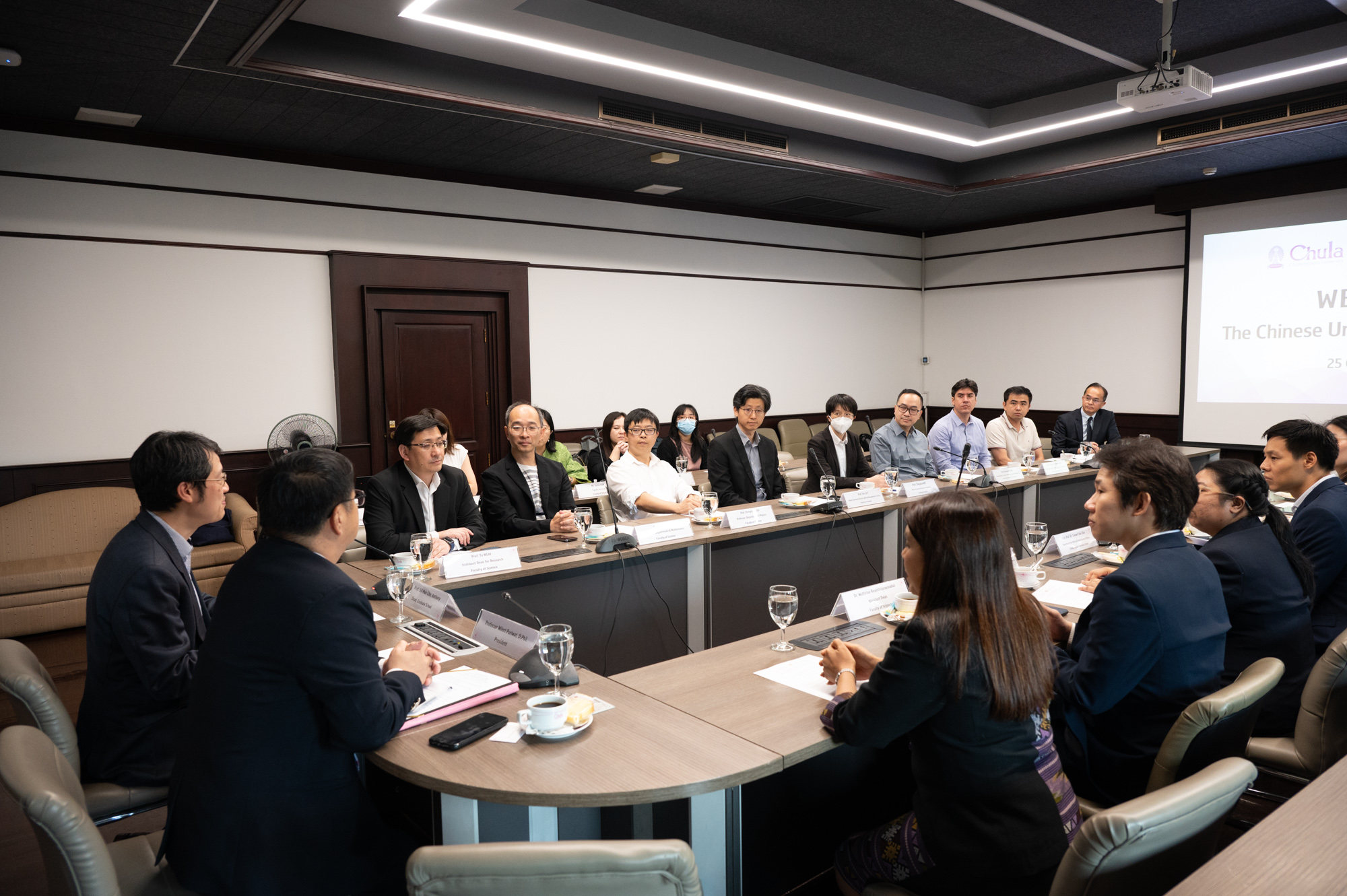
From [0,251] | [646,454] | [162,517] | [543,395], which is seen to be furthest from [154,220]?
[162,517]

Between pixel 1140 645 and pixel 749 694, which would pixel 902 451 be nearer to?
pixel 1140 645

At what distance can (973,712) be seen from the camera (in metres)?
1.39

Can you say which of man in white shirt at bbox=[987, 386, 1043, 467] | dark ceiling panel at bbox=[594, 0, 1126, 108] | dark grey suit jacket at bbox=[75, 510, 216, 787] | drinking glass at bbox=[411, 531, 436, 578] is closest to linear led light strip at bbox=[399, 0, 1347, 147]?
dark ceiling panel at bbox=[594, 0, 1126, 108]

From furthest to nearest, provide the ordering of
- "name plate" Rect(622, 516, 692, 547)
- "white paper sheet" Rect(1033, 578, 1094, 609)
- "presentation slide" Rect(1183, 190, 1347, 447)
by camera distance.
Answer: "presentation slide" Rect(1183, 190, 1347, 447)
"name plate" Rect(622, 516, 692, 547)
"white paper sheet" Rect(1033, 578, 1094, 609)

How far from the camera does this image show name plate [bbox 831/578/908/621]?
2252 mm

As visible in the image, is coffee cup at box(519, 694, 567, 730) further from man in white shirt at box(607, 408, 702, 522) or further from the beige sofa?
the beige sofa

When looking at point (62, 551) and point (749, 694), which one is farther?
point (62, 551)

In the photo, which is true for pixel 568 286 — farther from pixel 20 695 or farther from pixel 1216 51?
pixel 20 695

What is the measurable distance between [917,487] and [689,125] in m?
2.82

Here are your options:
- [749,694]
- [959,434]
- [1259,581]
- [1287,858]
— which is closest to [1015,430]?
[959,434]

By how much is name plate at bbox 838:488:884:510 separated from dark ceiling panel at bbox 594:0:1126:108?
2.63 meters

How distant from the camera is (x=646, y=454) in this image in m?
4.18

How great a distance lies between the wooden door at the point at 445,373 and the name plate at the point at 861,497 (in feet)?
10.6

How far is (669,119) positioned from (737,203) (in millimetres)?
2435
